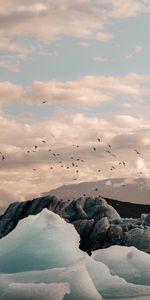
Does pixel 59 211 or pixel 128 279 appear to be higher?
pixel 59 211

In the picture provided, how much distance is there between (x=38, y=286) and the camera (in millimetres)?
13422

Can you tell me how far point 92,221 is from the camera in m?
36.2

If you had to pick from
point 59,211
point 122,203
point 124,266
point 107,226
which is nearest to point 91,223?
point 107,226

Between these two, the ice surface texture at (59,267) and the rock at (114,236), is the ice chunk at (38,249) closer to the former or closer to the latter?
the ice surface texture at (59,267)

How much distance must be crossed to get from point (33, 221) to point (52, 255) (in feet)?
6.49

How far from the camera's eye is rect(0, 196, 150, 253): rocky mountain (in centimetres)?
3297

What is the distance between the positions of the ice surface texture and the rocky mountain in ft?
36.8

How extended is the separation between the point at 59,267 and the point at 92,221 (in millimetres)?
18810

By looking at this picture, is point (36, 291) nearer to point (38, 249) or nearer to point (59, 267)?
point (59, 267)

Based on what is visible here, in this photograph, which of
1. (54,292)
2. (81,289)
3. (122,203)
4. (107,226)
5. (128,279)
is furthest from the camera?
(122,203)

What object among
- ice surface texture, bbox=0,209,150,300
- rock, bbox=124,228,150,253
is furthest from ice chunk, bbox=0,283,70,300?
rock, bbox=124,228,150,253

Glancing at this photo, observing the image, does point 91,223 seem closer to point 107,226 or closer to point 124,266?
point 107,226

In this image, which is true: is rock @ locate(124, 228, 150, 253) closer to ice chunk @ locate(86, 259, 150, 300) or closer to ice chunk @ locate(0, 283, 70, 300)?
ice chunk @ locate(86, 259, 150, 300)

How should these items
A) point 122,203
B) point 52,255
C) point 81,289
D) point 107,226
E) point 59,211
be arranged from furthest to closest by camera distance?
point 122,203, point 59,211, point 107,226, point 52,255, point 81,289
